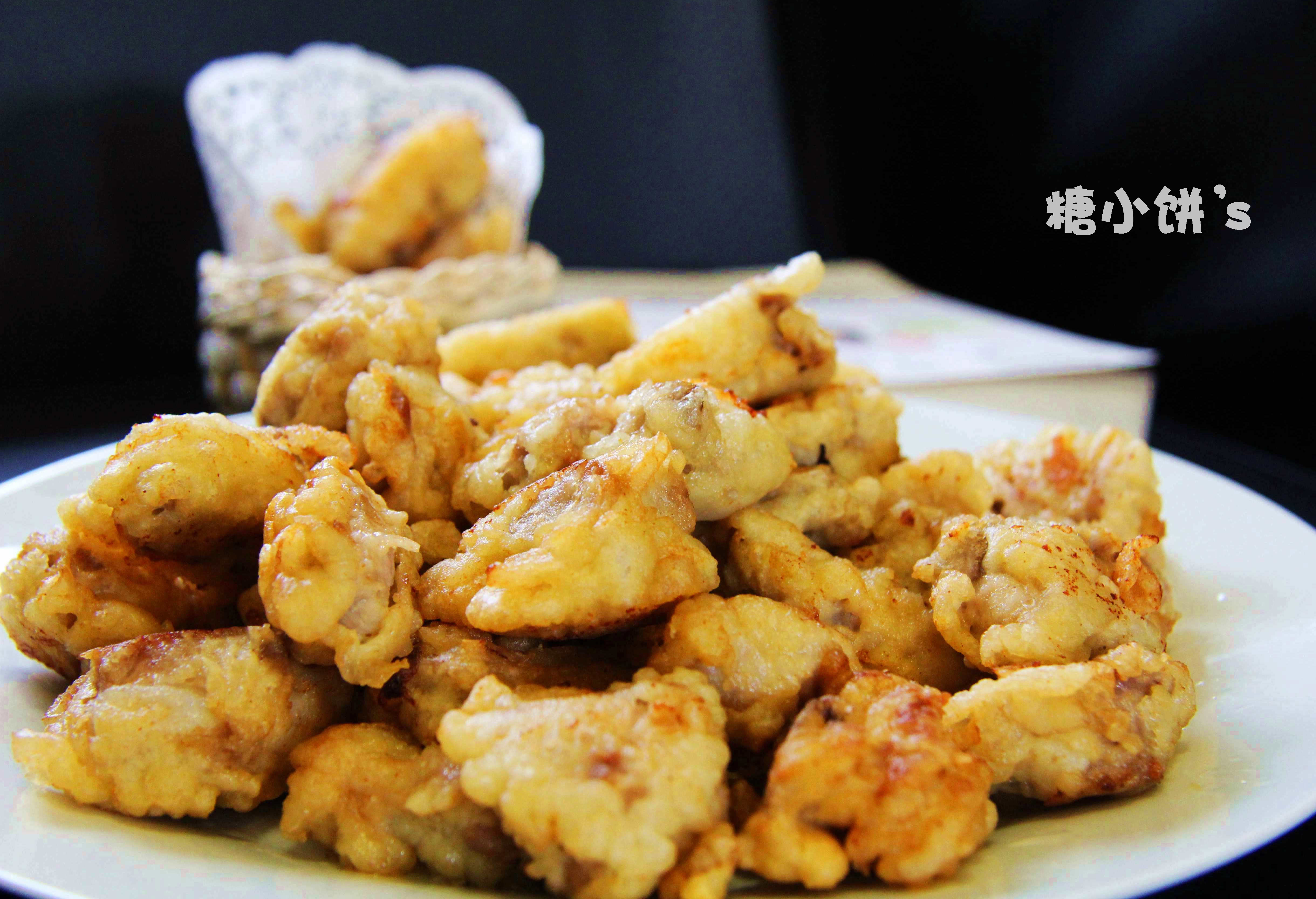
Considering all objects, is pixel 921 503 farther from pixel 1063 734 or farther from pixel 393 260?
pixel 393 260

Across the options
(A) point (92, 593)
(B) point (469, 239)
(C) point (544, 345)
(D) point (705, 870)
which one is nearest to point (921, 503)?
(C) point (544, 345)

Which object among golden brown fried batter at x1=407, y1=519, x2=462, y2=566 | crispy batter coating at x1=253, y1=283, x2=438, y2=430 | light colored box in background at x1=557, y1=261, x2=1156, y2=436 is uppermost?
crispy batter coating at x1=253, y1=283, x2=438, y2=430

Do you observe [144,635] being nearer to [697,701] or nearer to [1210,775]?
[697,701]

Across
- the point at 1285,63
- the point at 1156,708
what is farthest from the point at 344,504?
the point at 1285,63

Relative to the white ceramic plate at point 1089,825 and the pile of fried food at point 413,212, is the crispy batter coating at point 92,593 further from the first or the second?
the pile of fried food at point 413,212

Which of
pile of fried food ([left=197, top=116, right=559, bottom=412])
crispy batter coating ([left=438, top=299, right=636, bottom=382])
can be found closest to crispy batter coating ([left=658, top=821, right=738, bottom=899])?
crispy batter coating ([left=438, top=299, right=636, bottom=382])

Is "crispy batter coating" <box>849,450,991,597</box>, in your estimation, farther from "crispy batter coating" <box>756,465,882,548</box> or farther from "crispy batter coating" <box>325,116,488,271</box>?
"crispy batter coating" <box>325,116,488,271</box>

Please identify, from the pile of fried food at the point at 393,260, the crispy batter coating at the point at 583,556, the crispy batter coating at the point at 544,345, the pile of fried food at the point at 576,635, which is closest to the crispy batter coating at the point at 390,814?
the pile of fried food at the point at 576,635
